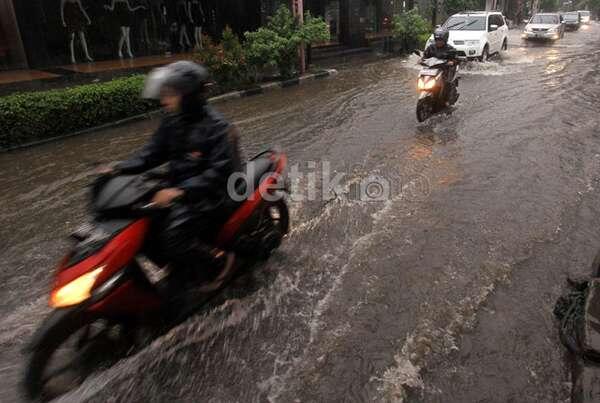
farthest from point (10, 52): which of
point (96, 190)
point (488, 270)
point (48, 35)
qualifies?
point (488, 270)

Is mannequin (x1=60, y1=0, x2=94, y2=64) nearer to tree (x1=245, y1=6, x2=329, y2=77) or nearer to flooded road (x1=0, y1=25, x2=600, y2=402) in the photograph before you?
tree (x1=245, y1=6, x2=329, y2=77)

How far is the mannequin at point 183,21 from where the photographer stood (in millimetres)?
15765

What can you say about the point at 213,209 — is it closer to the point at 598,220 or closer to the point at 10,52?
the point at 598,220

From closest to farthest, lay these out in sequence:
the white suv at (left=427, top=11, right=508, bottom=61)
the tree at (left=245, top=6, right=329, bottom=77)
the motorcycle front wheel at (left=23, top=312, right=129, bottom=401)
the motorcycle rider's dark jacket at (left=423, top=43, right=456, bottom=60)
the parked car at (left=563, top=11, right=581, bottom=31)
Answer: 1. the motorcycle front wheel at (left=23, top=312, right=129, bottom=401)
2. the motorcycle rider's dark jacket at (left=423, top=43, right=456, bottom=60)
3. the tree at (left=245, top=6, right=329, bottom=77)
4. the white suv at (left=427, top=11, right=508, bottom=61)
5. the parked car at (left=563, top=11, right=581, bottom=31)

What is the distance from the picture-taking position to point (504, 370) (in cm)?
302

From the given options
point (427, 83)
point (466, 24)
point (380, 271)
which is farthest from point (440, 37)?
point (466, 24)

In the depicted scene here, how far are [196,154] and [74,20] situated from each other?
41.1ft

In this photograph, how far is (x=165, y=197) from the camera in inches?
110

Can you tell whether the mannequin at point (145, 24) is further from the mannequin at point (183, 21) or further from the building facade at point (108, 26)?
the mannequin at point (183, 21)

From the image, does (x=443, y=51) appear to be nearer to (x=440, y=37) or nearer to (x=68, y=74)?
(x=440, y=37)

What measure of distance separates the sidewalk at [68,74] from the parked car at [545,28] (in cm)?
1968

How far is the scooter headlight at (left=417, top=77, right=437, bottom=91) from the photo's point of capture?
340 inches

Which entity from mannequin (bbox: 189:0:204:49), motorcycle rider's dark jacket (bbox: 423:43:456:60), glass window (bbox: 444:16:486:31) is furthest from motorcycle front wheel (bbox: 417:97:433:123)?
mannequin (bbox: 189:0:204:49)

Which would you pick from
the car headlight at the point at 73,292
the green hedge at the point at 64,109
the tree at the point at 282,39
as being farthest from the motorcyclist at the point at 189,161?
the tree at the point at 282,39
